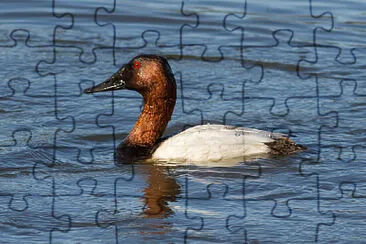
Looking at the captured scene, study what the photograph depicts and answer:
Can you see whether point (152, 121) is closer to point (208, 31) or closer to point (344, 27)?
Answer: point (208, 31)

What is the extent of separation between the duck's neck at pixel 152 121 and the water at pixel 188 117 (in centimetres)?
33

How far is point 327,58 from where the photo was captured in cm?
1456

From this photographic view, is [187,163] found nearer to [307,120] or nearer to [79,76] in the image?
[307,120]

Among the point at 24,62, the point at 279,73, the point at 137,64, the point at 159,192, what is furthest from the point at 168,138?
the point at 24,62

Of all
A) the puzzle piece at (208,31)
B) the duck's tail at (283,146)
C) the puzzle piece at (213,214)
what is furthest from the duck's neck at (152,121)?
the puzzle piece at (208,31)

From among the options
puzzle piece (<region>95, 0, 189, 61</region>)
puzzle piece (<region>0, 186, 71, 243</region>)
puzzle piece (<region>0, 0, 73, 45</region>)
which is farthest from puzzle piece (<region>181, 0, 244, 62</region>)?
puzzle piece (<region>0, 186, 71, 243</region>)

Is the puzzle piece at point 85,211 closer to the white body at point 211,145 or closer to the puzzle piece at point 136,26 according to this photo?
the white body at point 211,145

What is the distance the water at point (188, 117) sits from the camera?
880 cm

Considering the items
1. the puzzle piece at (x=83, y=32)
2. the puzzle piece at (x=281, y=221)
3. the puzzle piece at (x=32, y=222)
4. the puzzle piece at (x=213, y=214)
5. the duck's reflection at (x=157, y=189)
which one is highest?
the puzzle piece at (x=83, y=32)

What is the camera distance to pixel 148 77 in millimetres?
11016

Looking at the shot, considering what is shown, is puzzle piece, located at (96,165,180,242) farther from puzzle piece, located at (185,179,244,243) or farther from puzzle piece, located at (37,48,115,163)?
puzzle piece, located at (37,48,115,163)

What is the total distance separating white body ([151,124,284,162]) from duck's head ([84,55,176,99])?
540 millimetres

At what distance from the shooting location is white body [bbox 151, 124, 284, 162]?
10.6 meters

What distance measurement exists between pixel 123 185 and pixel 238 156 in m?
1.41
